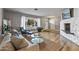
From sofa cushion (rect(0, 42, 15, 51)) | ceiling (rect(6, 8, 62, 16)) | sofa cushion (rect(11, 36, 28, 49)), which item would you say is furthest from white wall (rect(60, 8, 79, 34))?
sofa cushion (rect(0, 42, 15, 51))

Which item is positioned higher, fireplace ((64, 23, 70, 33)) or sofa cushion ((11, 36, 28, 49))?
fireplace ((64, 23, 70, 33))

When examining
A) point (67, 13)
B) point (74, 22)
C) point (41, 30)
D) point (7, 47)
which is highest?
point (67, 13)

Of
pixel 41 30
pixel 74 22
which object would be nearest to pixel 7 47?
pixel 41 30

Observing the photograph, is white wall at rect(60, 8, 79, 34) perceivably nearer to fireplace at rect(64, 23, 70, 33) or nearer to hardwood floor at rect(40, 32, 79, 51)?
fireplace at rect(64, 23, 70, 33)

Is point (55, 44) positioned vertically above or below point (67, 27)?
below

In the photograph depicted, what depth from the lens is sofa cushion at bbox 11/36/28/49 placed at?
2146mm

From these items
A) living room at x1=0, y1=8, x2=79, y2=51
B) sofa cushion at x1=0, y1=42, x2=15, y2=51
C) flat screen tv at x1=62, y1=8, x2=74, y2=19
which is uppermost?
flat screen tv at x1=62, y1=8, x2=74, y2=19

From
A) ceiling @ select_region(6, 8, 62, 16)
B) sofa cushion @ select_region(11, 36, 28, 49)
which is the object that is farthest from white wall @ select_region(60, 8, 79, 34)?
sofa cushion @ select_region(11, 36, 28, 49)

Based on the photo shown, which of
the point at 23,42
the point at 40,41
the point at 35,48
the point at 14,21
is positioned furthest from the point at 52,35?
the point at 14,21

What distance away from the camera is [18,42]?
216cm

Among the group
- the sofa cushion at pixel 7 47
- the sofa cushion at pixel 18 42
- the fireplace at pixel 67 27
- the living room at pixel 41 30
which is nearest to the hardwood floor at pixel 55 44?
the living room at pixel 41 30

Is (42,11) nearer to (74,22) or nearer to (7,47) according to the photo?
(74,22)

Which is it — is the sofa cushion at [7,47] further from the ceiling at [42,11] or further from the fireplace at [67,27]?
the fireplace at [67,27]
